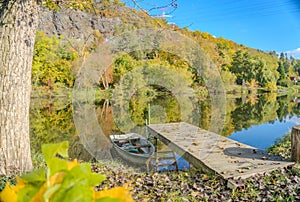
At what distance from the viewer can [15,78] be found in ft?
10.2

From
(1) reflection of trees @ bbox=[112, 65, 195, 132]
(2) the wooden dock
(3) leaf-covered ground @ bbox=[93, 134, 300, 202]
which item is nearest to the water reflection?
(2) the wooden dock

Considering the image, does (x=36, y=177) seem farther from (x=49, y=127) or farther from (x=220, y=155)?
(x=49, y=127)

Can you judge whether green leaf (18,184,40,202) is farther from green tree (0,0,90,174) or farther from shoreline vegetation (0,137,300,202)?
green tree (0,0,90,174)

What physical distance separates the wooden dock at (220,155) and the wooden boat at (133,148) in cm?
70

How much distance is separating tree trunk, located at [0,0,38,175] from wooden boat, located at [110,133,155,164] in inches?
131

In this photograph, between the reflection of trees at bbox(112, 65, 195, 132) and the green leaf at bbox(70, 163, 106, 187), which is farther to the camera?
the reflection of trees at bbox(112, 65, 195, 132)

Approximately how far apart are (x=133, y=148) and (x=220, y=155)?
8.49ft

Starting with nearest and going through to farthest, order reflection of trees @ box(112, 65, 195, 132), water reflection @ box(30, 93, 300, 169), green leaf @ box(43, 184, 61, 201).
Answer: green leaf @ box(43, 184, 61, 201), water reflection @ box(30, 93, 300, 169), reflection of trees @ box(112, 65, 195, 132)

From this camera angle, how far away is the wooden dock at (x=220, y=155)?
4431 millimetres

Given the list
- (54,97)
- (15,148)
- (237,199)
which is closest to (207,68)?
(237,199)

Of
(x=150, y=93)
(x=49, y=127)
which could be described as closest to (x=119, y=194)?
(x=49, y=127)

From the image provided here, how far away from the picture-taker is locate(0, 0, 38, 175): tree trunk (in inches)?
118

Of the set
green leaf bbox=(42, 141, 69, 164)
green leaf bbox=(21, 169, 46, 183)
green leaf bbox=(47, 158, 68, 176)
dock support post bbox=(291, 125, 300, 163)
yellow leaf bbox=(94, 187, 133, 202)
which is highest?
green leaf bbox=(42, 141, 69, 164)

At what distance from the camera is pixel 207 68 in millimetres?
12164
